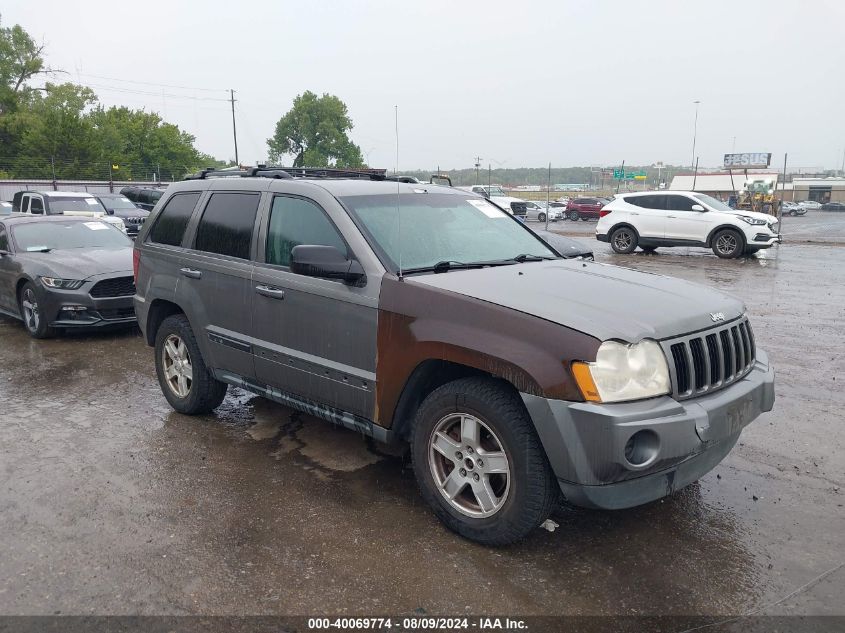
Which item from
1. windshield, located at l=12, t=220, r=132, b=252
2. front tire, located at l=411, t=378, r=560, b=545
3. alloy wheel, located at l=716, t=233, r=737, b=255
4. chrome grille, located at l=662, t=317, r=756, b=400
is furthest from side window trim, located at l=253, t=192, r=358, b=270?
alloy wheel, located at l=716, t=233, r=737, b=255

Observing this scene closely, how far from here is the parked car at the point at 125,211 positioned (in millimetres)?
20719

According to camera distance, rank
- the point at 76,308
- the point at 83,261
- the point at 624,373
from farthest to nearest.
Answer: the point at 83,261
the point at 76,308
the point at 624,373

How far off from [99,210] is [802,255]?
18.9m

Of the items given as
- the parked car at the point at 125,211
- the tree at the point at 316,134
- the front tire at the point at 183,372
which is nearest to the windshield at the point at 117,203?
the parked car at the point at 125,211

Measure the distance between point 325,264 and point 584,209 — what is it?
1743 inches

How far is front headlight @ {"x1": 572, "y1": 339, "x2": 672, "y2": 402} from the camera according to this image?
300 cm

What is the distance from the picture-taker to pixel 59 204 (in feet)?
56.4

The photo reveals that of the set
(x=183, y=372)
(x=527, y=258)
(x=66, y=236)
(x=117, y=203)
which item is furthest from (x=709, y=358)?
(x=117, y=203)

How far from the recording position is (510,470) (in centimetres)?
323

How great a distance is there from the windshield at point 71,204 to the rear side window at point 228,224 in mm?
14168

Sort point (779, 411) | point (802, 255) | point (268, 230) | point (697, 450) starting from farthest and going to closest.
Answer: point (802, 255) < point (779, 411) < point (268, 230) < point (697, 450)

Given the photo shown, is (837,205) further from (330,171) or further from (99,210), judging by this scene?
(330,171)

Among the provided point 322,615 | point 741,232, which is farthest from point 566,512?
point 741,232

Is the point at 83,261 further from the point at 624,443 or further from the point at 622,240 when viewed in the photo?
the point at 622,240
